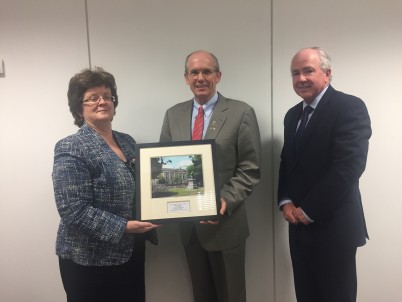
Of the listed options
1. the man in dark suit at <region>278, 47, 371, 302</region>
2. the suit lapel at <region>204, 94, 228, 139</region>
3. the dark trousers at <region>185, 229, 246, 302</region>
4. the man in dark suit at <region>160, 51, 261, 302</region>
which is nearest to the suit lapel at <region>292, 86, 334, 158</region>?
the man in dark suit at <region>278, 47, 371, 302</region>

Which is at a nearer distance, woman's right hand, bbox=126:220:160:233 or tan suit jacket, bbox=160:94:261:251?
woman's right hand, bbox=126:220:160:233

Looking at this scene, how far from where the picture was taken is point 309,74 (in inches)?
59.3

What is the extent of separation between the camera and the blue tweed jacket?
4.48 feet

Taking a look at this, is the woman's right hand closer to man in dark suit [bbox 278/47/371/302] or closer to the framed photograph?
the framed photograph

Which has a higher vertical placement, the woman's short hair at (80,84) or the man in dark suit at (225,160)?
the woman's short hair at (80,84)

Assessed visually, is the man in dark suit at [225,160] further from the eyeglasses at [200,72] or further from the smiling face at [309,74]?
the smiling face at [309,74]

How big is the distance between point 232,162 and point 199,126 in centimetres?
27

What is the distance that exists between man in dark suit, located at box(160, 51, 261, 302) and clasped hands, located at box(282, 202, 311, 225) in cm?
21

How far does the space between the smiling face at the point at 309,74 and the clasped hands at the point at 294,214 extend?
1.86 feet

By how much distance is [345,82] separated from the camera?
2.00 metres

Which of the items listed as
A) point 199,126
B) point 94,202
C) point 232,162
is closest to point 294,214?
point 232,162

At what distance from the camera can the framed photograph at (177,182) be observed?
1.44 meters

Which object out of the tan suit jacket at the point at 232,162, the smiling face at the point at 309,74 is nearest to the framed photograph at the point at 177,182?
the tan suit jacket at the point at 232,162

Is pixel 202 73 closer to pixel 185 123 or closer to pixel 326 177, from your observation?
pixel 185 123
